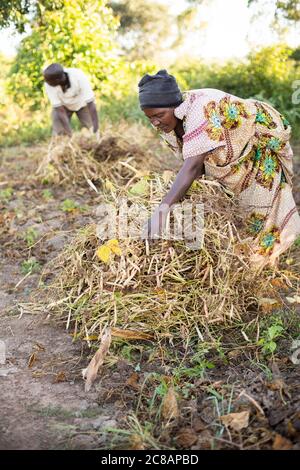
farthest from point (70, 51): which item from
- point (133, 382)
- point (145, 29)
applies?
point (145, 29)

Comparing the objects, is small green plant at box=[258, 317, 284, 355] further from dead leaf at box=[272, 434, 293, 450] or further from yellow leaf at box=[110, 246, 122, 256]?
yellow leaf at box=[110, 246, 122, 256]

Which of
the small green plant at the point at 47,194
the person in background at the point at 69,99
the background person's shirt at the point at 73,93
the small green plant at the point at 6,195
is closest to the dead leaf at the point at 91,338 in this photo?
the small green plant at the point at 47,194

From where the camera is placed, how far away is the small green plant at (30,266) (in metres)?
3.49

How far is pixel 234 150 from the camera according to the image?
262 centimetres

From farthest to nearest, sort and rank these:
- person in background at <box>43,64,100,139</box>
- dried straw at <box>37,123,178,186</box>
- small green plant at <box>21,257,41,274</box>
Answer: person in background at <box>43,64,100,139</box>
dried straw at <box>37,123,178,186</box>
small green plant at <box>21,257,41,274</box>

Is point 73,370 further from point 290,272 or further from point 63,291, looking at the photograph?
point 290,272

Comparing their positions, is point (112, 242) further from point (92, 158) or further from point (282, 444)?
point (92, 158)

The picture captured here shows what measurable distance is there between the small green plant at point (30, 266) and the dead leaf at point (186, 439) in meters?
1.95

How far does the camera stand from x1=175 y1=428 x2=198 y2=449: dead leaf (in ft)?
5.76

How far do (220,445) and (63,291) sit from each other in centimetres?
139

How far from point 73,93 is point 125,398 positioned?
4377mm

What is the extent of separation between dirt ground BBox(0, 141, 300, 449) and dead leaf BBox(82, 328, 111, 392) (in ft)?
0.11

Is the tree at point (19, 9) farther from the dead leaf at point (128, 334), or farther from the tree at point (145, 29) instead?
the tree at point (145, 29)

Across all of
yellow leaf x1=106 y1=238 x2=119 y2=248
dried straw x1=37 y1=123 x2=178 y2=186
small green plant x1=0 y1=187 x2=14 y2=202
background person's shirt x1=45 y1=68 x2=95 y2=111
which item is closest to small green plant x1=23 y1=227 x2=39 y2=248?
small green plant x1=0 y1=187 x2=14 y2=202
